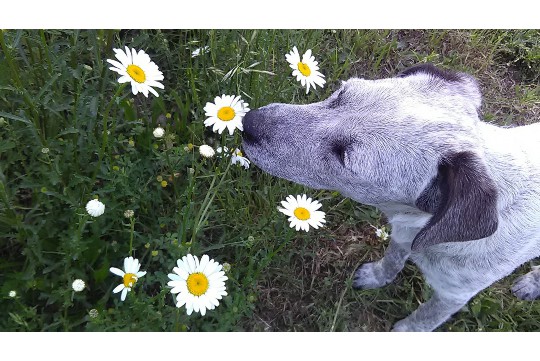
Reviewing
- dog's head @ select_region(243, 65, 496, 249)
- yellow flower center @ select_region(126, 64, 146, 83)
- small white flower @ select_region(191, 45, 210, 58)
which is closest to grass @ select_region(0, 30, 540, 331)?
small white flower @ select_region(191, 45, 210, 58)

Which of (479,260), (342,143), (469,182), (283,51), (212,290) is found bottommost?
(212,290)

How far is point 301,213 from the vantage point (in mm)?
2463

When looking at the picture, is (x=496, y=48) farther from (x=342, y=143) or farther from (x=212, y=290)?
(x=212, y=290)

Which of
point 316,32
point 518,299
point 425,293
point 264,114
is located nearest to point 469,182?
point 264,114

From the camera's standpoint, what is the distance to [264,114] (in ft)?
8.04

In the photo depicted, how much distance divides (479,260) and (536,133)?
752mm

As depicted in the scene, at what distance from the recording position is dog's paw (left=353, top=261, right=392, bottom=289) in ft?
10.7

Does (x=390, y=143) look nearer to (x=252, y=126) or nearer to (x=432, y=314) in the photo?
(x=252, y=126)

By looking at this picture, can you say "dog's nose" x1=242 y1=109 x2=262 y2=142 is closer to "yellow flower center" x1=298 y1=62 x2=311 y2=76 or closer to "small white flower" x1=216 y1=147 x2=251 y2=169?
"small white flower" x1=216 y1=147 x2=251 y2=169

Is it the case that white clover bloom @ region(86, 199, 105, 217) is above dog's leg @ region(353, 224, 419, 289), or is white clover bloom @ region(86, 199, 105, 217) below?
below

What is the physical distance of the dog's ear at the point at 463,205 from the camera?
200 cm

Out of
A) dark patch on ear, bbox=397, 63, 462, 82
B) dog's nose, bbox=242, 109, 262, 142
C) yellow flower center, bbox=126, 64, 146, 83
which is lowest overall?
dog's nose, bbox=242, 109, 262, 142

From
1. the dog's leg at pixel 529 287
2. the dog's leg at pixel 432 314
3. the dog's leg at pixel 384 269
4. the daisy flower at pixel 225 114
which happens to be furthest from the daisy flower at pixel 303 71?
the dog's leg at pixel 529 287

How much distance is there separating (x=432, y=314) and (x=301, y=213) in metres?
1.11
